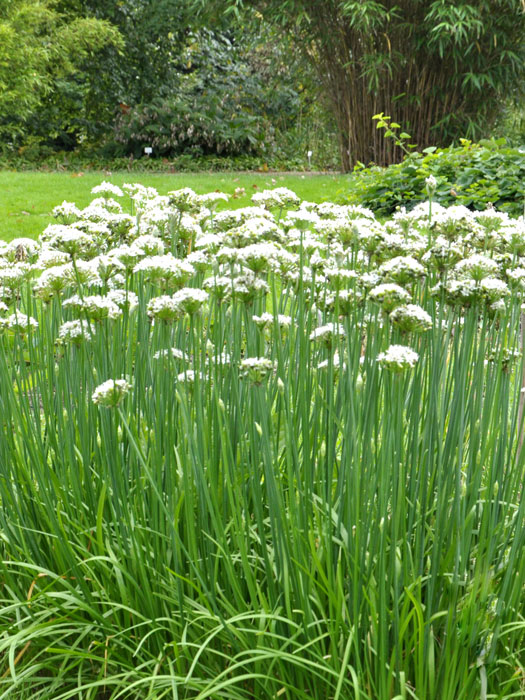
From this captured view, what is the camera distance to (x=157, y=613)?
Result: 172cm

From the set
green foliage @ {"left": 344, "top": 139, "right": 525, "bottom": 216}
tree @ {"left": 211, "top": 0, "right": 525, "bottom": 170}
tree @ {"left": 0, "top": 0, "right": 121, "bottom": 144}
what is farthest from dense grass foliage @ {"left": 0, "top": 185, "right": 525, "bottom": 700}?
tree @ {"left": 0, "top": 0, "right": 121, "bottom": 144}

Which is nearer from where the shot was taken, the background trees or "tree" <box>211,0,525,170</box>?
"tree" <box>211,0,525,170</box>

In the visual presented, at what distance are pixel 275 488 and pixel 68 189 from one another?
982 cm

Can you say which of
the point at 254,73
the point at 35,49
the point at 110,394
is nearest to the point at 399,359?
the point at 110,394

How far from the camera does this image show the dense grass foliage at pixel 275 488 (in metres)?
1.50

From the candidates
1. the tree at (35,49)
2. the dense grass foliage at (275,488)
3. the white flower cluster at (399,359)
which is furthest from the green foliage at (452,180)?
the tree at (35,49)

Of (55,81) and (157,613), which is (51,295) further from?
(55,81)

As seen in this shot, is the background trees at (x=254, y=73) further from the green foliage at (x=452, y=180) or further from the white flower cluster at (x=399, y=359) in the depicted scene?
the white flower cluster at (x=399, y=359)

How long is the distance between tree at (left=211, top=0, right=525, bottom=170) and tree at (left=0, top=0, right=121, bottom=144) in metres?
3.94

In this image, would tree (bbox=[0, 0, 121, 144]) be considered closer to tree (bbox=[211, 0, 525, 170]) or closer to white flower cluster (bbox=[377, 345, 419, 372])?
tree (bbox=[211, 0, 525, 170])

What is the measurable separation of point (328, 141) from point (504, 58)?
6688mm

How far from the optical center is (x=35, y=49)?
15.2 m

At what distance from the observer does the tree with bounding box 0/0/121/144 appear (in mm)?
14562

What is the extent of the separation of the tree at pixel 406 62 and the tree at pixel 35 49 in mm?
3943
